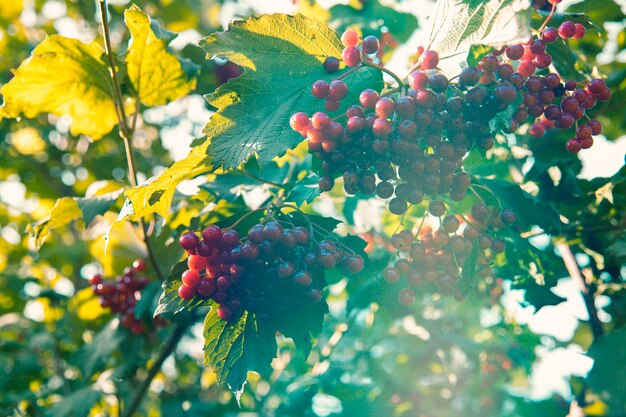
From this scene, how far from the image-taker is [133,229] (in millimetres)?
2641

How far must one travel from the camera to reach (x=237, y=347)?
180 centimetres

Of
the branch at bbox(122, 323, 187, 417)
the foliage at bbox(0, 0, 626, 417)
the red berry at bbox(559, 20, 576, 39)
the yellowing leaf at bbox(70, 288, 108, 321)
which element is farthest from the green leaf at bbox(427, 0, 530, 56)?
the yellowing leaf at bbox(70, 288, 108, 321)

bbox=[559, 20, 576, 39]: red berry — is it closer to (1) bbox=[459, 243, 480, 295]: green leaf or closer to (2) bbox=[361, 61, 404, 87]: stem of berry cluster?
(2) bbox=[361, 61, 404, 87]: stem of berry cluster

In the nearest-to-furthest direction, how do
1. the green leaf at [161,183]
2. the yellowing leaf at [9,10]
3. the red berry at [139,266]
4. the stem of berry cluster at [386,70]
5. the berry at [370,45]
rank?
the green leaf at [161,183] → the stem of berry cluster at [386,70] → the berry at [370,45] → the red berry at [139,266] → the yellowing leaf at [9,10]

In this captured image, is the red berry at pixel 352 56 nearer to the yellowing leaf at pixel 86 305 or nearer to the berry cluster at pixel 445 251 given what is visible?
the berry cluster at pixel 445 251

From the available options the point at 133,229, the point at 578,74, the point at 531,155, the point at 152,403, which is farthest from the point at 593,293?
the point at 152,403

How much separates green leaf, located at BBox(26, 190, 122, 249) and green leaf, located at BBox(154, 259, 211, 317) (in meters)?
0.55

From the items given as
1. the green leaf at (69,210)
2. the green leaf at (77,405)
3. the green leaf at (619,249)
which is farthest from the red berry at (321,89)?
the green leaf at (77,405)

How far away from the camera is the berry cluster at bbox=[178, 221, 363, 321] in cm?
171

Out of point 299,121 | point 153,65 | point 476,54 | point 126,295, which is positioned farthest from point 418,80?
point 126,295

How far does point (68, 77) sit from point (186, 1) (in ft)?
8.67

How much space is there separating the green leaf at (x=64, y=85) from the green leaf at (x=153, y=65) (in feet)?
0.50

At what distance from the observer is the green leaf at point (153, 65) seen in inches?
90.2

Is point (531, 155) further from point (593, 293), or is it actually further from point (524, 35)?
point (524, 35)
